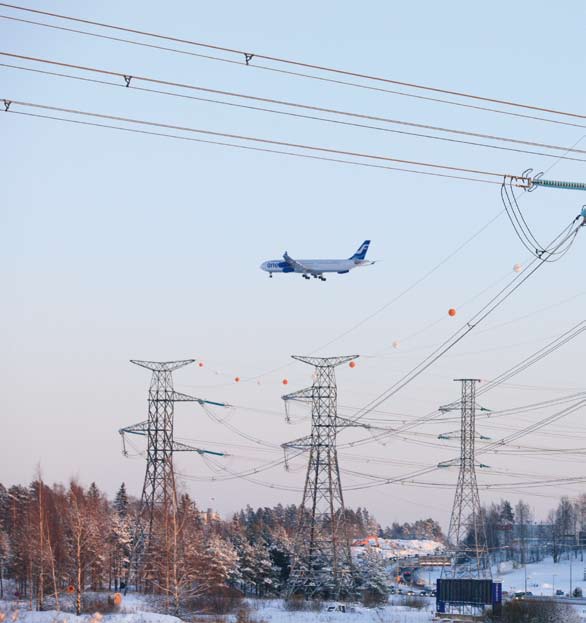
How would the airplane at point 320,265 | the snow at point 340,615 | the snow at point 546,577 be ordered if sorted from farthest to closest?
1. the snow at point 546,577
2. the airplane at point 320,265
3. the snow at point 340,615

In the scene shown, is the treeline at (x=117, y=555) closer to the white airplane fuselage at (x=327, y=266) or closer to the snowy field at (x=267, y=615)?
the snowy field at (x=267, y=615)

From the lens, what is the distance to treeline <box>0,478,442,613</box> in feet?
226

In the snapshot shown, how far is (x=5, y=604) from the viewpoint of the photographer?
7669 cm

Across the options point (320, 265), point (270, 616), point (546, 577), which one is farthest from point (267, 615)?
point (546, 577)

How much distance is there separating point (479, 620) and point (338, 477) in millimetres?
13252

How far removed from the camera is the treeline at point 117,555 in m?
68.8

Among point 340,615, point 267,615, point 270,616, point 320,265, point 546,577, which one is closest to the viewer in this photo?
point 270,616

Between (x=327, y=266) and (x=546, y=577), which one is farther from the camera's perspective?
(x=546, y=577)

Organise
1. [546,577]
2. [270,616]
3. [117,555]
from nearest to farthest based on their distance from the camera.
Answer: [270,616], [117,555], [546,577]

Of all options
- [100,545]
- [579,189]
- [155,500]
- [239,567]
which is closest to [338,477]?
[155,500]

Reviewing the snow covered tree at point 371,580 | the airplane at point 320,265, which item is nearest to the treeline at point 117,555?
the snow covered tree at point 371,580

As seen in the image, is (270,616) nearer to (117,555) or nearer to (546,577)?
(117,555)

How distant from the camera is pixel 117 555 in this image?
373ft

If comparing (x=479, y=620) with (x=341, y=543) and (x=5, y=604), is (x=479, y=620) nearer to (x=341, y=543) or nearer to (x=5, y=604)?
(x=341, y=543)
